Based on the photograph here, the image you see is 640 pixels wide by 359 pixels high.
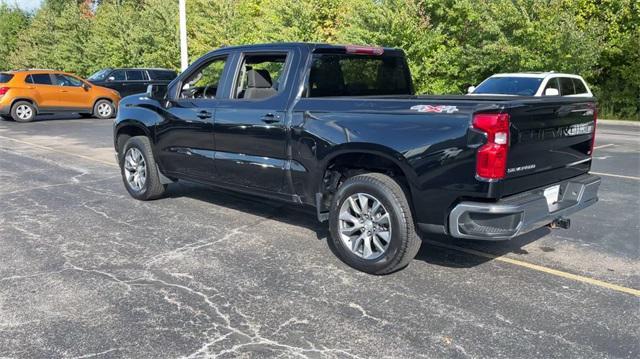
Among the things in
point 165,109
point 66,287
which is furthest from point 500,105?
point 165,109

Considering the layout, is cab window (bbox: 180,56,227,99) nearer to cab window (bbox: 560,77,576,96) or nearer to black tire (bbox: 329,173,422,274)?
black tire (bbox: 329,173,422,274)

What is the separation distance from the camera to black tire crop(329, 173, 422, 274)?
4.33 m

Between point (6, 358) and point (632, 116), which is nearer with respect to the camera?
point (6, 358)

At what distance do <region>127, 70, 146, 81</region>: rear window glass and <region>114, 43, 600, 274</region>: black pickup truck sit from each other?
1753 centimetres

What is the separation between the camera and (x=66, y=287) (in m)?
4.25

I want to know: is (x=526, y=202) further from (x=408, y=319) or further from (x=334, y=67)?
(x=334, y=67)

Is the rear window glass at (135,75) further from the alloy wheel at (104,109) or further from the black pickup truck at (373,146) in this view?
the black pickup truck at (373,146)

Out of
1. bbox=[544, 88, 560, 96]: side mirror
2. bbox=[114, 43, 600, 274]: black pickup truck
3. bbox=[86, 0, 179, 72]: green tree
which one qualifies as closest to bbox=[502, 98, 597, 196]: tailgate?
bbox=[114, 43, 600, 274]: black pickup truck

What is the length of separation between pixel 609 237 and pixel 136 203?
5.24 m

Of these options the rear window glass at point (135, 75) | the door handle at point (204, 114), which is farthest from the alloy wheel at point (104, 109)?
the door handle at point (204, 114)

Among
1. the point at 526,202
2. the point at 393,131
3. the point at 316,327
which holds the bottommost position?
the point at 316,327

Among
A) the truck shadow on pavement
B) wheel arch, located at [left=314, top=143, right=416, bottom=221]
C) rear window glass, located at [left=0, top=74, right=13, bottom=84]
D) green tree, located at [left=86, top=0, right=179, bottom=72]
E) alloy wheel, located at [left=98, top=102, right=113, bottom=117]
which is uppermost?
green tree, located at [left=86, top=0, right=179, bottom=72]

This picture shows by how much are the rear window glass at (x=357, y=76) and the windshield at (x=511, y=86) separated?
747 centimetres

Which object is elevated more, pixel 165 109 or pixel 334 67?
pixel 334 67
